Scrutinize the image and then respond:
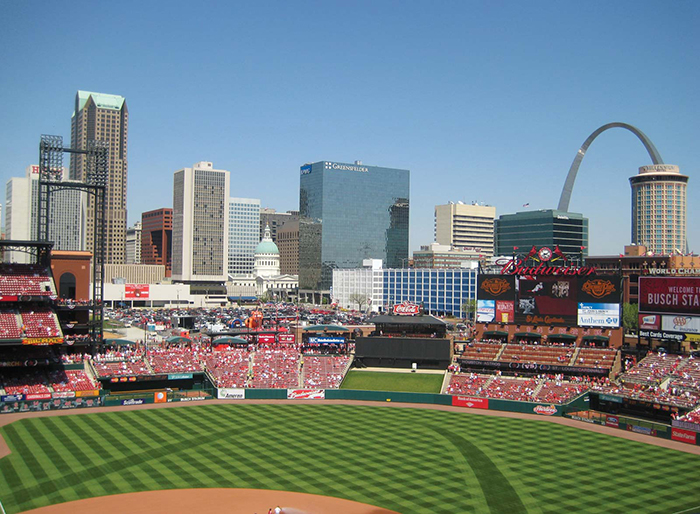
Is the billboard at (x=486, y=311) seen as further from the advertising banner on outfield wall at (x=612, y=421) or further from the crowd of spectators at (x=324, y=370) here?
the advertising banner on outfield wall at (x=612, y=421)

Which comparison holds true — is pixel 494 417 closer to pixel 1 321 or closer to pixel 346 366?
pixel 346 366

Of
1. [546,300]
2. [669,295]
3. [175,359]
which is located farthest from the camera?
[546,300]

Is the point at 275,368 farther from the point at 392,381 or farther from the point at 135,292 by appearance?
the point at 135,292

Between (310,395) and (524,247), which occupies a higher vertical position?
(524,247)

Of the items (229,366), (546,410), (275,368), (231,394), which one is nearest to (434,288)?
(275,368)

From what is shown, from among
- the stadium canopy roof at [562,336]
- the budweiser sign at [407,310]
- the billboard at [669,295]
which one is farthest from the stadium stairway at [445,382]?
the billboard at [669,295]

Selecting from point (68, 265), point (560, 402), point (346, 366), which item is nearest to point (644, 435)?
point (560, 402)
